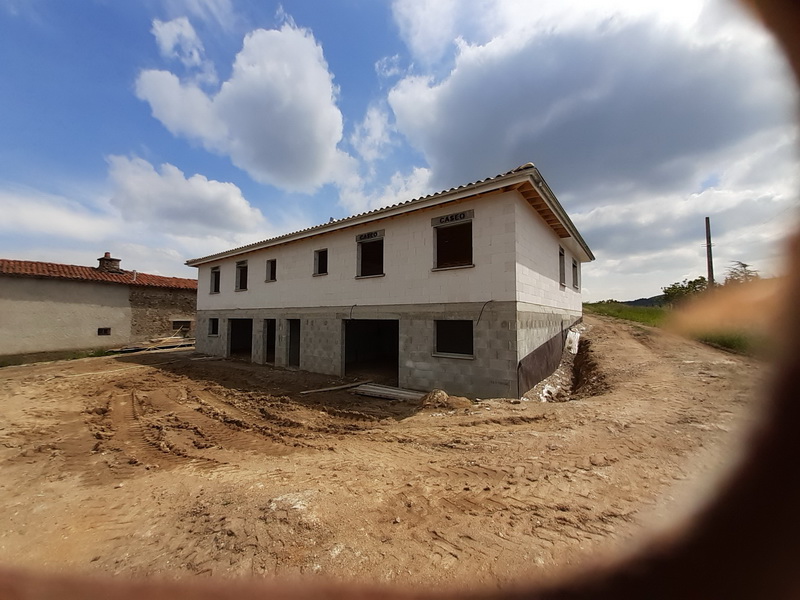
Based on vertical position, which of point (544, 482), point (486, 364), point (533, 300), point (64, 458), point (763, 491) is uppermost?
point (533, 300)

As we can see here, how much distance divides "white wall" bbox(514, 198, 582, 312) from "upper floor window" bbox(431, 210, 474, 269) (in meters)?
1.25

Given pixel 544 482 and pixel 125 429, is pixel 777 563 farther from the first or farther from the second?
pixel 125 429

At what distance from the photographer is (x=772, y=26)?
2.72ft

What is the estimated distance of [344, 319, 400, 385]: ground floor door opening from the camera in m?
11.3

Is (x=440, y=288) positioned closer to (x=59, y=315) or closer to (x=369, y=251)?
(x=369, y=251)

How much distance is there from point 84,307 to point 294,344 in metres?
15.1

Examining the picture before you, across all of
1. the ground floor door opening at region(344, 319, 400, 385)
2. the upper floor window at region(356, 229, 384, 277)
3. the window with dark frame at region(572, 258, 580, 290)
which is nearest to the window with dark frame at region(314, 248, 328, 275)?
the upper floor window at region(356, 229, 384, 277)

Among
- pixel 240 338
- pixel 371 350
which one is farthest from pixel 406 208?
pixel 240 338

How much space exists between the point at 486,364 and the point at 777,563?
729cm

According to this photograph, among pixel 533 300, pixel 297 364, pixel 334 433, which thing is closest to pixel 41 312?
pixel 297 364

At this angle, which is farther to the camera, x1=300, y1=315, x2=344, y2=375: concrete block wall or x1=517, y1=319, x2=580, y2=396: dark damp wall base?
x1=300, y1=315, x2=344, y2=375: concrete block wall

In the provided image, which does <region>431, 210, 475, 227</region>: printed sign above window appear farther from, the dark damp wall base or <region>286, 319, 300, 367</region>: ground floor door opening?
<region>286, 319, 300, 367</region>: ground floor door opening

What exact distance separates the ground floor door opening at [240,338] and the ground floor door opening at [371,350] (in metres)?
6.73

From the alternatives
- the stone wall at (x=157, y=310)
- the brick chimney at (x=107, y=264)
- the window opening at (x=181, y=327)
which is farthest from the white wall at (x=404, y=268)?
the brick chimney at (x=107, y=264)
